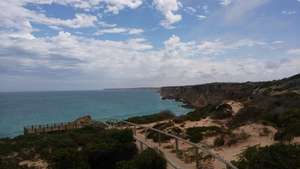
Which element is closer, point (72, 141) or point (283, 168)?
point (283, 168)

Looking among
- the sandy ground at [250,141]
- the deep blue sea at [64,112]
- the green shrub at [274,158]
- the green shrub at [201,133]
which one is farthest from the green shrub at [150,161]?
the deep blue sea at [64,112]

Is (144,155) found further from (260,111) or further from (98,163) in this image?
(260,111)

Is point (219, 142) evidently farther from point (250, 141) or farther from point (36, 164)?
point (36, 164)

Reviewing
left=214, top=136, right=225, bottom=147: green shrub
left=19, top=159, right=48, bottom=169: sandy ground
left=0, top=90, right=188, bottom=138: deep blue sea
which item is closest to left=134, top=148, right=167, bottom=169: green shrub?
left=214, top=136, right=225, bottom=147: green shrub

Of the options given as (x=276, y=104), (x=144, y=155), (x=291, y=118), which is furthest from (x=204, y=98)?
(x=144, y=155)

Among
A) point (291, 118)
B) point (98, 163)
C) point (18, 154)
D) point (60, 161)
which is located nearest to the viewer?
point (60, 161)

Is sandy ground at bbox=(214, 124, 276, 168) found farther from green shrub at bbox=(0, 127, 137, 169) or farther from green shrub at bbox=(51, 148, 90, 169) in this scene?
green shrub at bbox=(51, 148, 90, 169)

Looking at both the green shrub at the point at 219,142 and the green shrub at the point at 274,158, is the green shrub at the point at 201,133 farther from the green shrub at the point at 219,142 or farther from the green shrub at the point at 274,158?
the green shrub at the point at 274,158

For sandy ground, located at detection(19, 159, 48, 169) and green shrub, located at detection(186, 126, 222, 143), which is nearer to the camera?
sandy ground, located at detection(19, 159, 48, 169)

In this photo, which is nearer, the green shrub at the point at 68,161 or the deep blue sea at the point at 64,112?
the green shrub at the point at 68,161
